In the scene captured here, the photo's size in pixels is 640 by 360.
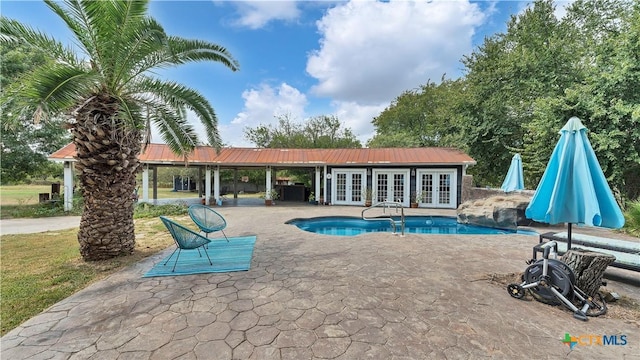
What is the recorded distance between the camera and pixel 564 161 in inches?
147

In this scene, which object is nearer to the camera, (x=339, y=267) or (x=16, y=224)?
(x=339, y=267)

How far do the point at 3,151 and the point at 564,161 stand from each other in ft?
66.7

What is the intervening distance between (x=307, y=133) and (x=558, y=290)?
2966 centimetres

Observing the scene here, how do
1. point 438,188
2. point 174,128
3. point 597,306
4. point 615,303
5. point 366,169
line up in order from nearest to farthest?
point 597,306 < point 615,303 < point 174,128 < point 438,188 < point 366,169

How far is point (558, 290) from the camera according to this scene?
337cm

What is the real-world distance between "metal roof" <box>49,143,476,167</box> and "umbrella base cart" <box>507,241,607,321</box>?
1107cm

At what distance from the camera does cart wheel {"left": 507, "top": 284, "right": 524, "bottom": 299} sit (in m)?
3.57

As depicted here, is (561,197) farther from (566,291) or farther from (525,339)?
(525,339)

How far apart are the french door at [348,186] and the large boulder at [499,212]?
20.4 ft

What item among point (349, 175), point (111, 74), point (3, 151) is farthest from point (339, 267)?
point (3, 151)

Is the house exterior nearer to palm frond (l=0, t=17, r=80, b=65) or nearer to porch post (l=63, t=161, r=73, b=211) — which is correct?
porch post (l=63, t=161, r=73, b=211)

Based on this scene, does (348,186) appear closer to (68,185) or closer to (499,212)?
(499,212)

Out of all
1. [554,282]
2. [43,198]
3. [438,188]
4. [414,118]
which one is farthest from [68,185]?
[414,118]

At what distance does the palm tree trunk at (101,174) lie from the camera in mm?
4789
